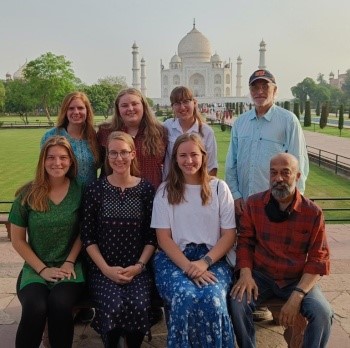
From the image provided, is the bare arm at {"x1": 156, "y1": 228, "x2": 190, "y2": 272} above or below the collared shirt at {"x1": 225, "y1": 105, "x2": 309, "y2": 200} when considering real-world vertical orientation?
below

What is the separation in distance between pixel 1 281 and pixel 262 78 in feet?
8.69

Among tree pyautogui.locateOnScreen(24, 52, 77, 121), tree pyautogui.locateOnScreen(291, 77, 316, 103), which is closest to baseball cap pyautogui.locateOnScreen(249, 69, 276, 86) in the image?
tree pyautogui.locateOnScreen(24, 52, 77, 121)

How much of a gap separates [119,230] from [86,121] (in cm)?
95

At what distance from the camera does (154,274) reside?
8.94 feet

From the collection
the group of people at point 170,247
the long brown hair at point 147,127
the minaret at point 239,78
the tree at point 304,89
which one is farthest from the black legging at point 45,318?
the minaret at point 239,78

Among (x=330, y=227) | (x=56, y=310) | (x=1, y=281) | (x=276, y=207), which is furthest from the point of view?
(x=330, y=227)

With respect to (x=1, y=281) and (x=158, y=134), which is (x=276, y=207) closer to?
(x=158, y=134)

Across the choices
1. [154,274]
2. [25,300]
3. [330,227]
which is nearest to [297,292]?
[154,274]

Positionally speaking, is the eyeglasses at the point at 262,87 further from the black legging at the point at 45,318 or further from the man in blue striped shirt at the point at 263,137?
the black legging at the point at 45,318

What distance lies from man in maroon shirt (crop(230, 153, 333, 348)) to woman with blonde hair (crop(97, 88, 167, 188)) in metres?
0.79

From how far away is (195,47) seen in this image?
76.1 meters

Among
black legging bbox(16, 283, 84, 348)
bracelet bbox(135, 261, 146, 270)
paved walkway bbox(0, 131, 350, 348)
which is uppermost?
bracelet bbox(135, 261, 146, 270)

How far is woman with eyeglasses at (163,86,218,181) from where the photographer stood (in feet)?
10.6

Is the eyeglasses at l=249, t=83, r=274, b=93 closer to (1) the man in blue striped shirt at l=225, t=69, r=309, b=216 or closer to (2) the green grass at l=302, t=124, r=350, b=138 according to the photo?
(1) the man in blue striped shirt at l=225, t=69, r=309, b=216
